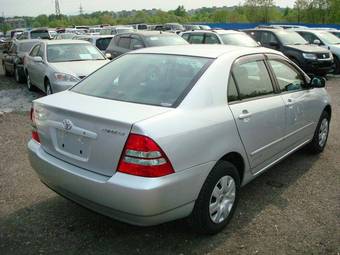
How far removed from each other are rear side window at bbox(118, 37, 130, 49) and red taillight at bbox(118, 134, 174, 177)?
991 cm

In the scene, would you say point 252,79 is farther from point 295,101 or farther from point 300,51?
point 300,51

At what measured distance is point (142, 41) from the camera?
38.4 ft

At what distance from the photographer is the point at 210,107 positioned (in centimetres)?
323

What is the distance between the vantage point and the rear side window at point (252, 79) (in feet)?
12.2

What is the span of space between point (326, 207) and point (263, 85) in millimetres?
1417

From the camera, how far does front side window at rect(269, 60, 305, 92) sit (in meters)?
4.43

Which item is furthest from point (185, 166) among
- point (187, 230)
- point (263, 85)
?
point (263, 85)

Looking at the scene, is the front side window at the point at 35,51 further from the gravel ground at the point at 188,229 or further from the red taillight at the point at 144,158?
the red taillight at the point at 144,158

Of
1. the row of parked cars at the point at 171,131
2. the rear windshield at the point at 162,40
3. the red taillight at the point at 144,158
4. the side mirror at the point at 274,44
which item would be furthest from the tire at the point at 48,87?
the side mirror at the point at 274,44

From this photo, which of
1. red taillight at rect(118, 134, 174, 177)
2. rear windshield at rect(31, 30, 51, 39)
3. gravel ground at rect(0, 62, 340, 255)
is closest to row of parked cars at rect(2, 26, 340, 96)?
gravel ground at rect(0, 62, 340, 255)

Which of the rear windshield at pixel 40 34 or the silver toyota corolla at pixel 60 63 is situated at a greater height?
the rear windshield at pixel 40 34

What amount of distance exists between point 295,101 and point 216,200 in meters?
1.85

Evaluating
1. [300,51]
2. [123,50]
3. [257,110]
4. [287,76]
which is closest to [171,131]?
[257,110]

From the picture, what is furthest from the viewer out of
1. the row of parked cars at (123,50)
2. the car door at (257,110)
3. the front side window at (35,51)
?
the front side window at (35,51)
